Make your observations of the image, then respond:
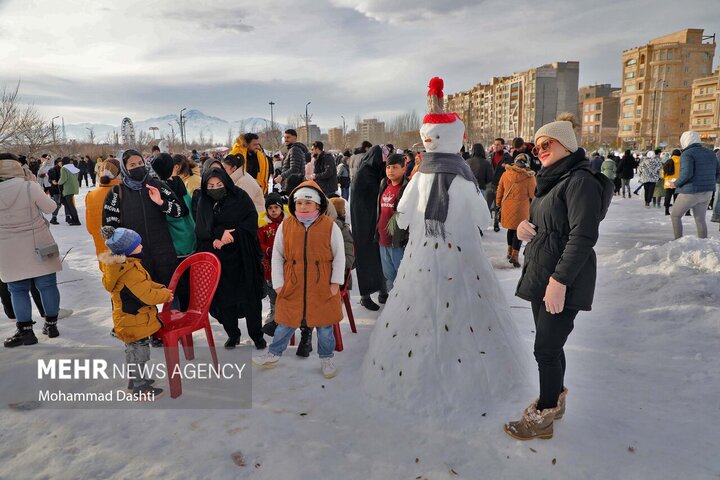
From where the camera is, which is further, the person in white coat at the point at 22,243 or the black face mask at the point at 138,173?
the person in white coat at the point at 22,243

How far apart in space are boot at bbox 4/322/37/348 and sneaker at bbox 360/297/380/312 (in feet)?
12.4

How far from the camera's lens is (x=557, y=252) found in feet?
8.55

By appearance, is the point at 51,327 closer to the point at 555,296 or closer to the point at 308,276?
the point at 308,276

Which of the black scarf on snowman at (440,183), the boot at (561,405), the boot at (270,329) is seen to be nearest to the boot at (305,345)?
the boot at (270,329)

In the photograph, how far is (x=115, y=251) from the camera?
10.2ft

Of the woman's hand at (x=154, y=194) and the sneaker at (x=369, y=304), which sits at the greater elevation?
the woman's hand at (x=154, y=194)

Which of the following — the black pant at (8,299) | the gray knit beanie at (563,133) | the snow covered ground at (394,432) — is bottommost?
the snow covered ground at (394,432)

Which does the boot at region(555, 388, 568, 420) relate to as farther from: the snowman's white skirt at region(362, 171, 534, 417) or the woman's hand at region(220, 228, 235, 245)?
the woman's hand at region(220, 228, 235, 245)

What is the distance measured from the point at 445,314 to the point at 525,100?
10098 cm

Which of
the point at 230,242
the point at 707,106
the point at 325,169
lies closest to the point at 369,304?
the point at 230,242

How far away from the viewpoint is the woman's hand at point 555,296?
249 cm

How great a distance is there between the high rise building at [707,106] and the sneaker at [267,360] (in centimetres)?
7398

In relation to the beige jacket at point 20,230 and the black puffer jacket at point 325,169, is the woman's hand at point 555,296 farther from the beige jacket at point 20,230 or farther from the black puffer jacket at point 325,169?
the black puffer jacket at point 325,169

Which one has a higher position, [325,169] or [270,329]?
[325,169]
